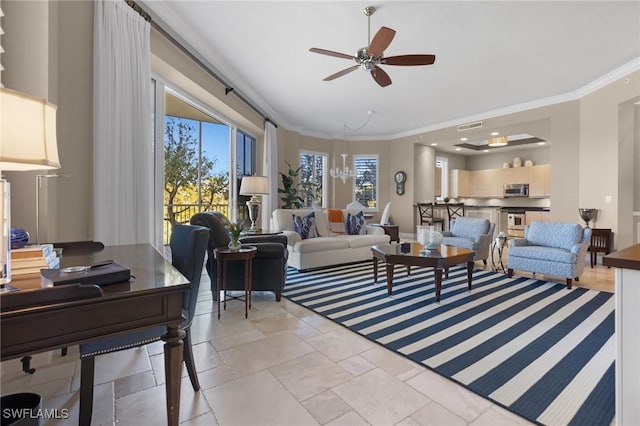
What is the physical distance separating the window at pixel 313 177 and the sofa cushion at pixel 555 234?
16.6 feet

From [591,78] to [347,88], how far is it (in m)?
3.93

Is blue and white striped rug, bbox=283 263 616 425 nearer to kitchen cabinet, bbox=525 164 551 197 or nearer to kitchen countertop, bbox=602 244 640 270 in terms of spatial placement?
kitchen countertop, bbox=602 244 640 270

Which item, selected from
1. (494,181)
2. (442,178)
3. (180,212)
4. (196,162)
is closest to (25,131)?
(180,212)

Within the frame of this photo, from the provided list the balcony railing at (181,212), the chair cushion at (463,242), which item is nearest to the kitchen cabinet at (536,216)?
the chair cushion at (463,242)

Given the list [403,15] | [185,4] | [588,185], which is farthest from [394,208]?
[185,4]

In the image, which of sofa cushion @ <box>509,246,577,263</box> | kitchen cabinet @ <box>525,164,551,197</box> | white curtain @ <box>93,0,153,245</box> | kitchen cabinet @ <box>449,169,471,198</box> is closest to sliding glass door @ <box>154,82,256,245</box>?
white curtain @ <box>93,0,153,245</box>

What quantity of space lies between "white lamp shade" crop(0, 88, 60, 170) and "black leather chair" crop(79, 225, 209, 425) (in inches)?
27.9

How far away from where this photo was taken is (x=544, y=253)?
3961 millimetres

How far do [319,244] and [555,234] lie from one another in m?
3.31

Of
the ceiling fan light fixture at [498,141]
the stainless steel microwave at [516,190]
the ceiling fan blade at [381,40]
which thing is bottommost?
the stainless steel microwave at [516,190]

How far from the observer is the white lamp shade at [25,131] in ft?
3.23

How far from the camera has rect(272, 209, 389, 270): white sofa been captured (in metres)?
4.63

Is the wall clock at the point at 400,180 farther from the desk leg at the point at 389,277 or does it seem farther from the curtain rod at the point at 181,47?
the desk leg at the point at 389,277

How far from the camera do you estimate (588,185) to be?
17.3 ft
